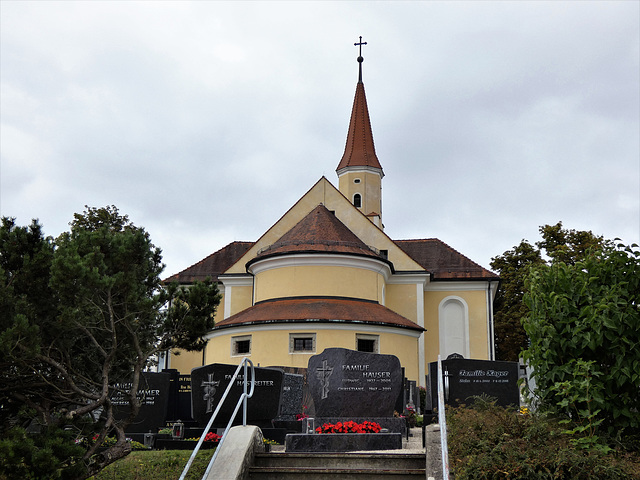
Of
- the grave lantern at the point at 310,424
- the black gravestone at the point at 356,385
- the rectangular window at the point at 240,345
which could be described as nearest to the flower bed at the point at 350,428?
the grave lantern at the point at 310,424

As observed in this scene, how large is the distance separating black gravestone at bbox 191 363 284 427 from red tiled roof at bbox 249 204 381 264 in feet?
51.9

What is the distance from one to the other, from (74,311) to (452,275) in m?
31.5

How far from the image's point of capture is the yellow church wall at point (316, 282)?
29.5 metres

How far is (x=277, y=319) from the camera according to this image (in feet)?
88.1

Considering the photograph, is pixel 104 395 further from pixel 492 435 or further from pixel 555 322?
pixel 555 322

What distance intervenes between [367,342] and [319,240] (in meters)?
5.73

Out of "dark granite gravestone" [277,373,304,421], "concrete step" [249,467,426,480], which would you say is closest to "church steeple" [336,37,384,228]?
"dark granite gravestone" [277,373,304,421]

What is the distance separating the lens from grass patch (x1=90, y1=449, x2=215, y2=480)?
9.79 metres

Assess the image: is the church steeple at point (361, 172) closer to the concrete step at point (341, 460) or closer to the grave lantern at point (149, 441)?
the grave lantern at point (149, 441)

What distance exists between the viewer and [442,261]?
3888 centimetres

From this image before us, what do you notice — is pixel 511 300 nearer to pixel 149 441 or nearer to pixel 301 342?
pixel 301 342

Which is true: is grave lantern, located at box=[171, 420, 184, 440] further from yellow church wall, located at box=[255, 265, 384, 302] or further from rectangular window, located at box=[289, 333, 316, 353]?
yellow church wall, located at box=[255, 265, 384, 302]

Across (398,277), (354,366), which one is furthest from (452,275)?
(354,366)

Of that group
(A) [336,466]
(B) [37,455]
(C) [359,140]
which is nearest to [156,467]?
(A) [336,466]
